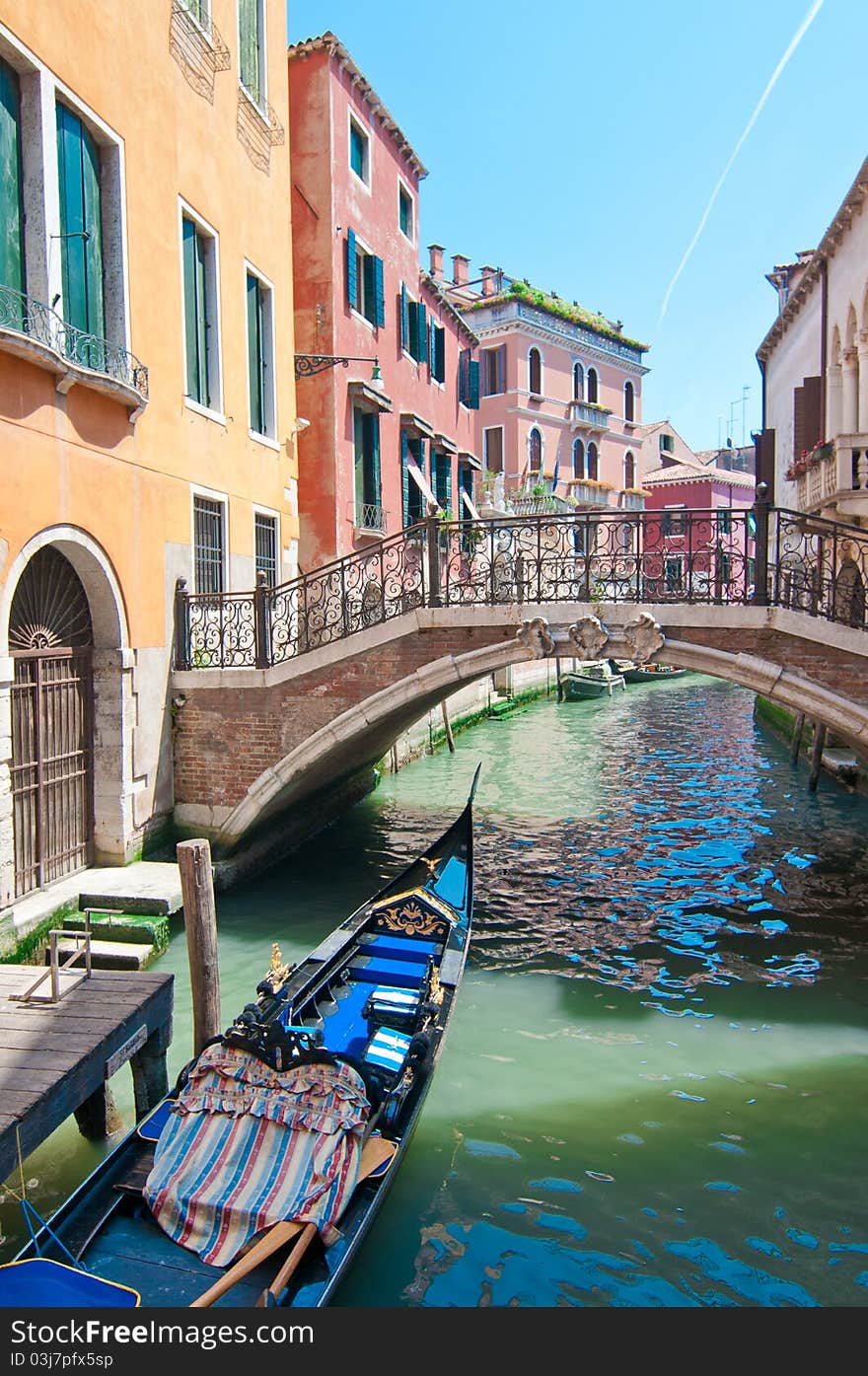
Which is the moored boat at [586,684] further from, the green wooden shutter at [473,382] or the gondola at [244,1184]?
the gondola at [244,1184]

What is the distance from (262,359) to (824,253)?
7289 millimetres

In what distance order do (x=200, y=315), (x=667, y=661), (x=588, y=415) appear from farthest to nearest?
(x=588, y=415)
(x=200, y=315)
(x=667, y=661)

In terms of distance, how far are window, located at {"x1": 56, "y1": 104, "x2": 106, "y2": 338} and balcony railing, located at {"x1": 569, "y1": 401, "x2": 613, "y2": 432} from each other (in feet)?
66.1

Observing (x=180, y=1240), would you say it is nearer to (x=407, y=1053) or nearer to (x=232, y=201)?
(x=407, y=1053)

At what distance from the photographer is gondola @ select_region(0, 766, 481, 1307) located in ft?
9.70

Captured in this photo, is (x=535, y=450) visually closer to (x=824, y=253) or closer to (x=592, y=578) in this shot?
(x=824, y=253)

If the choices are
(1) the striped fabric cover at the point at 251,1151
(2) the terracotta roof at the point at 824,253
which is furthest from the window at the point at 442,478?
(1) the striped fabric cover at the point at 251,1151

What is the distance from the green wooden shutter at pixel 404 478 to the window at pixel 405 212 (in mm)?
2993

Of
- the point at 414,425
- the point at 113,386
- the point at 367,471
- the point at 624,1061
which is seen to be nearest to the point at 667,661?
the point at 624,1061

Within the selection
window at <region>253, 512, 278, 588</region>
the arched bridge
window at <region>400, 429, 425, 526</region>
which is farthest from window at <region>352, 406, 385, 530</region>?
the arched bridge

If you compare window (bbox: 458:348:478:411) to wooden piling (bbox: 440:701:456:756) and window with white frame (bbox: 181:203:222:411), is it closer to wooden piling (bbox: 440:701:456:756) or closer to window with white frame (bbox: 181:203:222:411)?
wooden piling (bbox: 440:701:456:756)

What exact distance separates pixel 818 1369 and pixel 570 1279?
3.54ft

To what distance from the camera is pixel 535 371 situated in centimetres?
2442

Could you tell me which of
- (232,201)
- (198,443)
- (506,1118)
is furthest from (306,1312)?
(232,201)
